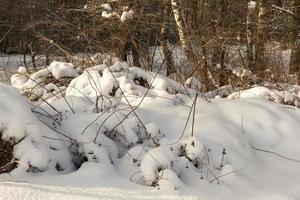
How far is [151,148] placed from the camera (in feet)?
9.37

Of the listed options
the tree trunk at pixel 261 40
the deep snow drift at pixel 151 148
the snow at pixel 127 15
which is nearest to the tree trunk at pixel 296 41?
the tree trunk at pixel 261 40

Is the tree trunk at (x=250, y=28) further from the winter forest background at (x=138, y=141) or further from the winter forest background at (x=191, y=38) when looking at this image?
the winter forest background at (x=138, y=141)

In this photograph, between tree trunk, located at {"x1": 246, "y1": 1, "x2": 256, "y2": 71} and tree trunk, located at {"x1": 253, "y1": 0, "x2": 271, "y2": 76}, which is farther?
tree trunk, located at {"x1": 246, "y1": 1, "x2": 256, "y2": 71}

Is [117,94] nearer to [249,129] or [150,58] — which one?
[249,129]

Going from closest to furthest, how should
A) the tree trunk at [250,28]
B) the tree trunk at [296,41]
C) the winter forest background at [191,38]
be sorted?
the winter forest background at [191,38] → the tree trunk at [250,28] → the tree trunk at [296,41]

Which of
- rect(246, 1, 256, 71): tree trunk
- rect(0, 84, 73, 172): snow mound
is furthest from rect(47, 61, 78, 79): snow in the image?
rect(246, 1, 256, 71): tree trunk

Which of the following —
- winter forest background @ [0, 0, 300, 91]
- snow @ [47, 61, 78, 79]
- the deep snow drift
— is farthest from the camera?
winter forest background @ [0, 0, 300, 91]

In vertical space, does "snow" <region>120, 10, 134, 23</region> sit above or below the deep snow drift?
above

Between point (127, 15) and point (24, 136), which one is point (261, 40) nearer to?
point (127, 15)

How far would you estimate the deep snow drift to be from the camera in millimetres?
2492

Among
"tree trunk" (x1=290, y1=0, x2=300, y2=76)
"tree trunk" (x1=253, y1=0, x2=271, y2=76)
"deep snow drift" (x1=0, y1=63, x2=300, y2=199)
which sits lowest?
"tree trunk" (x1=290, y1=0, x2=300, y2=76)

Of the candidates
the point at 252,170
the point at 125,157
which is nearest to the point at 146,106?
the point at 125,157

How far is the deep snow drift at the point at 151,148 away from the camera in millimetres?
2492

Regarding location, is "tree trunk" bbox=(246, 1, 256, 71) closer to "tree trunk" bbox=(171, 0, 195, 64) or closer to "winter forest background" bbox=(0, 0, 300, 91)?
"winter forest background" bbox=(0, 0, 300, 91)
